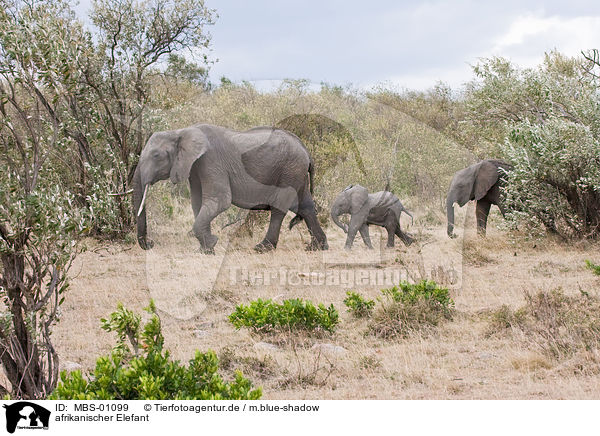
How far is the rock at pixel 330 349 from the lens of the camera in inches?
248

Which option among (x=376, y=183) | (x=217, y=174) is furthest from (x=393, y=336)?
(x=376, y=183)

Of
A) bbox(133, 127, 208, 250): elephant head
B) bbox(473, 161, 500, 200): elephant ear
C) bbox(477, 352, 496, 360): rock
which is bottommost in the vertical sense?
bbox(477, 352, 496, 360): rock

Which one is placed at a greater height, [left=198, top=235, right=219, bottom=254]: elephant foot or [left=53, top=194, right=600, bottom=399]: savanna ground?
[left=198, top=235, right=219, bottom=254]: elephant foot

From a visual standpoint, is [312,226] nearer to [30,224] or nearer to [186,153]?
[186,153]

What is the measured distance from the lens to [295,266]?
11.1 meters

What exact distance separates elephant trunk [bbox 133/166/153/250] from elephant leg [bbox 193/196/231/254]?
887mm

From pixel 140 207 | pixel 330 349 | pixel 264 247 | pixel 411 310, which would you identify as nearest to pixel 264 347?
pixel 330 349

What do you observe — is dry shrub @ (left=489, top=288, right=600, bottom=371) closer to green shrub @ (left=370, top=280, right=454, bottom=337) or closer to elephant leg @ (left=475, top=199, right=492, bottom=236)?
green shrub @ (left=370, top=280, right=454, bottom=337)

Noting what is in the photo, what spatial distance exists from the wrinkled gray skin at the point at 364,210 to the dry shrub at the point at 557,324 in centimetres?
568

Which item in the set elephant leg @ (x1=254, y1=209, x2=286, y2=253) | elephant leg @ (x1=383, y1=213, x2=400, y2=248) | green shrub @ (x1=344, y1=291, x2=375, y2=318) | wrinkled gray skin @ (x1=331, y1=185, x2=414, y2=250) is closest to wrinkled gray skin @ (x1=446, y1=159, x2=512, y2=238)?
elephant leg @ (x1=383, y1=213, x2=400, y2=248)

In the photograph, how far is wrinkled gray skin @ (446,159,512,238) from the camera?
47.7ft

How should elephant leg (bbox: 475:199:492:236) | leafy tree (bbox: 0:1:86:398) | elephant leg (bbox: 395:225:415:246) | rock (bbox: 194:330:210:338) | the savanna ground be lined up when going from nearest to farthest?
1. leafy tree (bbox: 0:1:86:398)
2. the savanna ground
3. rock (bbox: 194:330:210:338)
4. elephant leg (bbox: 395:225:415:246)
5. elephant leg (bbox: 475:199:492:236)

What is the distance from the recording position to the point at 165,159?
11750 millimetres

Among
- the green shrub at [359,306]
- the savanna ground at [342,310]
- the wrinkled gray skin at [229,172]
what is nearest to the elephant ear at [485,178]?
the savanna ground at [342,310]
